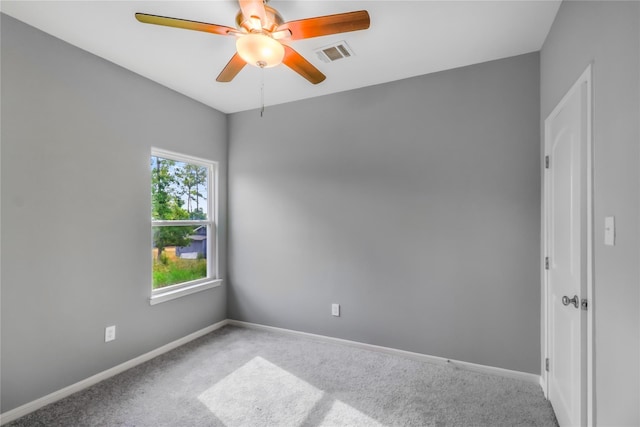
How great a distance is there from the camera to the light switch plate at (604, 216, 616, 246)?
3.90 ft

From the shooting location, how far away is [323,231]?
324 cm

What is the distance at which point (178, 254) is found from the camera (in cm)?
326

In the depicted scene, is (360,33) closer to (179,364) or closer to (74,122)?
(74,122)

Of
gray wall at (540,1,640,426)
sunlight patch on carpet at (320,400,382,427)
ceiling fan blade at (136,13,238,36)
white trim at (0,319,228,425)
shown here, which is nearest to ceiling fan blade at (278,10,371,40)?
ceiling fan blade at (136,13,238,36)

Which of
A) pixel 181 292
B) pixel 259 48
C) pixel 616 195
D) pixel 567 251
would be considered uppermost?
pixel 259 48

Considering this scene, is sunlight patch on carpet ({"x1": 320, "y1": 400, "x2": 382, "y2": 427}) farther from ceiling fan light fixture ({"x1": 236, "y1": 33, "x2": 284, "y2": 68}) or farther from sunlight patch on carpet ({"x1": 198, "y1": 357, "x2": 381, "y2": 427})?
ceiling fan light fixture ({"x1": 236, "y1": 33, "x2": 284, "y2": 68})

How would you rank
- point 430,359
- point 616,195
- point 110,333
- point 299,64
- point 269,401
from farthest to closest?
1. point 430,359
2. point 110,333
3. point 269,401
4. point 299,64
5. point 616,195

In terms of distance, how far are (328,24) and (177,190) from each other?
2.47 metres

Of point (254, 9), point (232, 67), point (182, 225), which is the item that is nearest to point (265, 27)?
point (254, 9)

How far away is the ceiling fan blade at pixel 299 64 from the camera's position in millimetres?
1825

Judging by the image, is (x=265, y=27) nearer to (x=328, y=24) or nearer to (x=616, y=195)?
(x=328, y=24)

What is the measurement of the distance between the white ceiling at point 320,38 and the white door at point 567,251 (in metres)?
0.72

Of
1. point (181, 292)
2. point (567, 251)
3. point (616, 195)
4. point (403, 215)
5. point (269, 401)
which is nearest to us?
point (616, 195)

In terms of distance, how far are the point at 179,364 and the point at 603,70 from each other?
3.50m
